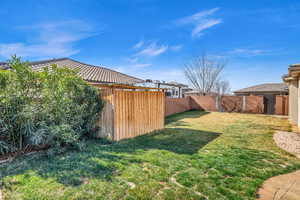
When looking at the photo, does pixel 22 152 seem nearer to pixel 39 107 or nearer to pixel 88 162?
pixel 39 107

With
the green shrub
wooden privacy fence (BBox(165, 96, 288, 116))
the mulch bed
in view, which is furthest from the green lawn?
wooden privacy fence (BBox(165, 96, 288, 116))

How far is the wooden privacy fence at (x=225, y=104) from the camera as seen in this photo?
1271cm

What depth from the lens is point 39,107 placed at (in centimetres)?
418

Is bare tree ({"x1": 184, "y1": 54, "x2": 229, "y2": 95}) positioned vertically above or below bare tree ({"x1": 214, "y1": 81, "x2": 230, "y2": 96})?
above

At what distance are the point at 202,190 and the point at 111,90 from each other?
4072mm

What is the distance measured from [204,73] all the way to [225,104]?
969cm

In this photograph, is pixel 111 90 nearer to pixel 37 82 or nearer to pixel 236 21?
pixel 37 82

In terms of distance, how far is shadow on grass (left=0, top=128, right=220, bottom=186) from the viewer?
9.36 feet

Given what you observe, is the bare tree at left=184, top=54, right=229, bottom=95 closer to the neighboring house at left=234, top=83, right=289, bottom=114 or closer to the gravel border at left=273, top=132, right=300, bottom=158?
the neighboring house at left=234, top=83, right=289, bottom=114

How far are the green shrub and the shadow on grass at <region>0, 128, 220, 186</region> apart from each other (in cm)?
56

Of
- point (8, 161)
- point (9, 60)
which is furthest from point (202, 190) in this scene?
point (9, 60)

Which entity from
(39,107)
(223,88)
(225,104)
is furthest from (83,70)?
(223,88)

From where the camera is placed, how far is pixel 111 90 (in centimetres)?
526

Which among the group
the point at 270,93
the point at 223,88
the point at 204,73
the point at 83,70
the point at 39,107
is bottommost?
the point at 39,107
